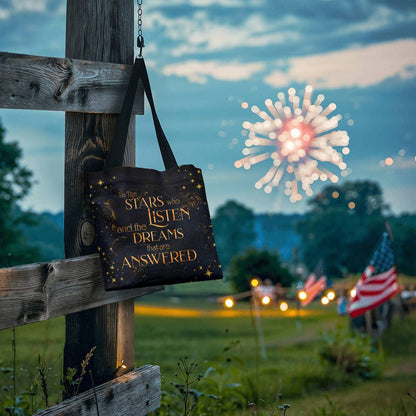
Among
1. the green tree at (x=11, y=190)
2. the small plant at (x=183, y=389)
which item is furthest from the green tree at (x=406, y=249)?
the small plant at (x=183, y=389)

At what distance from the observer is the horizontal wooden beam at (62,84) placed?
284 cm

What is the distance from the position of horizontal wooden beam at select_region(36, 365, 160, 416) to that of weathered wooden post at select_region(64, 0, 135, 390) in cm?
12

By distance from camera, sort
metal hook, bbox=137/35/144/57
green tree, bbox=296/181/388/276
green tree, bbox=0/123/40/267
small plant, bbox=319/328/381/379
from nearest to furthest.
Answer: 1. metal hook, bbox=137/35/144/57
2. small plant, bbox=319/328/381/379
3. green tree, bbox=0/123/40/267
4. green tree, bbox=296/181/388/276

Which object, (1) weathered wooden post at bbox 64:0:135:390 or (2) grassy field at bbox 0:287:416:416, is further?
(2) grassy field at bbox 0:287:416:416

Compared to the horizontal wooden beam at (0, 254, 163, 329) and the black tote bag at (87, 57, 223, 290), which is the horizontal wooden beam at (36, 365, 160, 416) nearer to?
the horizontal wooden beam at (0, 254, 163, 329)

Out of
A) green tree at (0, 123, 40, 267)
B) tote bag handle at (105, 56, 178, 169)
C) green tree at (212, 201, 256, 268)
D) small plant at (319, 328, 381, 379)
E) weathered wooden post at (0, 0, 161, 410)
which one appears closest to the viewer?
weathered wooden post at (0, 0, 161, 410)

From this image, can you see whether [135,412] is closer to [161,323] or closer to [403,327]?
[403,327]

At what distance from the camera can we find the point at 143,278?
3.06 m

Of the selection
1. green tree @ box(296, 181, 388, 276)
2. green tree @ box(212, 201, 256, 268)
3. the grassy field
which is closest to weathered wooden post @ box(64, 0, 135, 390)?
the grassy field

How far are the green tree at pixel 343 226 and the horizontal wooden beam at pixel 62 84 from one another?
3610 cm

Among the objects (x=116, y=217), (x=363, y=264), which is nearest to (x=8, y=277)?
(x=116, y=217)

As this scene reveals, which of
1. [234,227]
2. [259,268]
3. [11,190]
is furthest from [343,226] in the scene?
[11,190]

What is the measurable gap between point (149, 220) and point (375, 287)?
23.0 feet

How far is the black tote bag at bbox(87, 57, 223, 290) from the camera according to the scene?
120 inches
